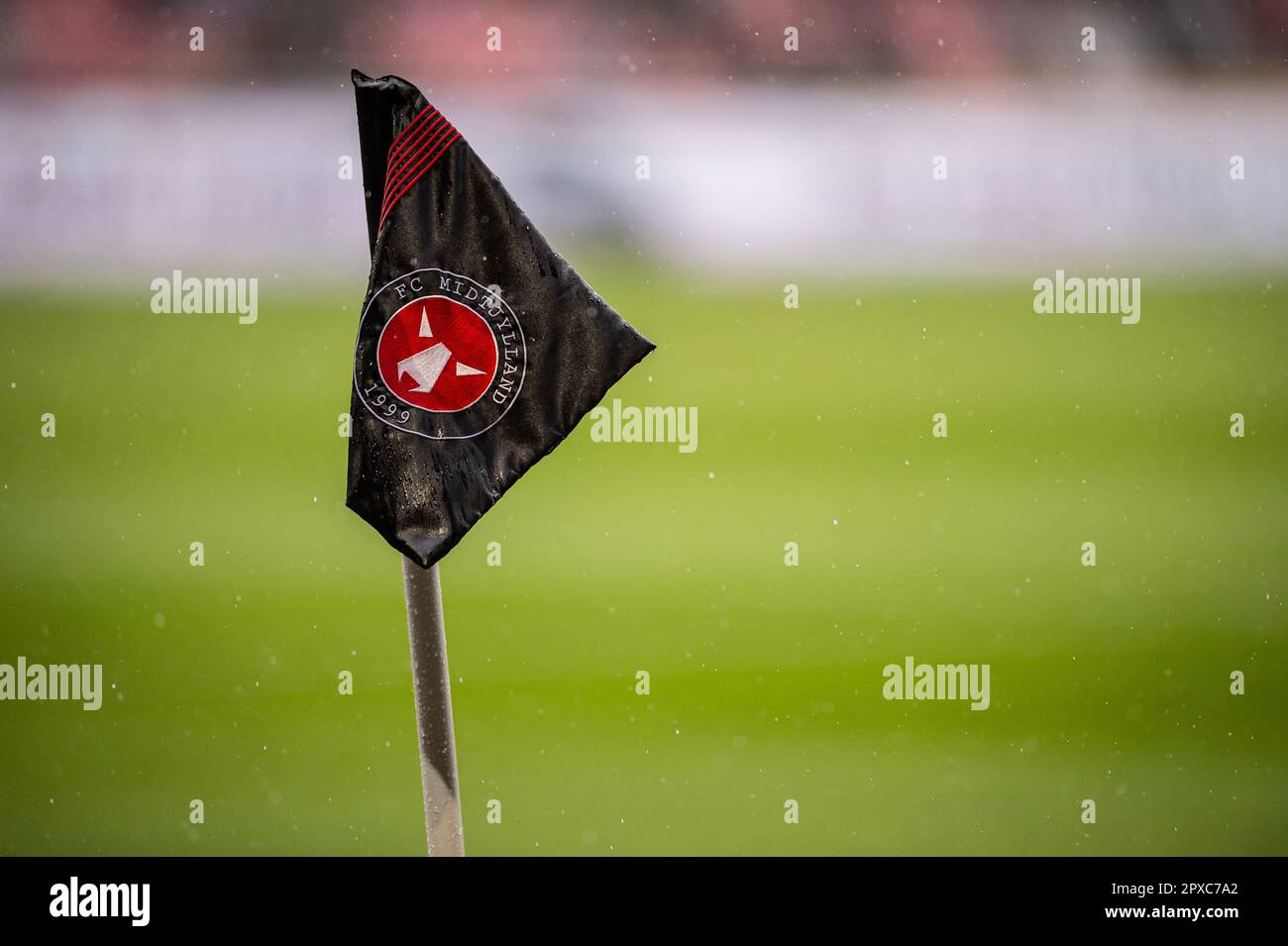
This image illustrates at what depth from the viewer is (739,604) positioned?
8.29 ft

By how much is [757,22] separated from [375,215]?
1.49 meters

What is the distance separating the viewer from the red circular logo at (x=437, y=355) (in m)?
1.38

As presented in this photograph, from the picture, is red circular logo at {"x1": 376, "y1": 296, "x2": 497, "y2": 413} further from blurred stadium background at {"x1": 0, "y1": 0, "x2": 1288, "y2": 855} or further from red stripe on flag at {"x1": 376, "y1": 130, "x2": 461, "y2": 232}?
blurred stadium background at {"x1": 0, "y1": 0, "x2": 1288, "y2": 855}

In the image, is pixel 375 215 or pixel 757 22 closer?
pixel 375 215

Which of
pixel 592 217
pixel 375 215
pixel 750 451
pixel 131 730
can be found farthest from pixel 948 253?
pixel 131 730

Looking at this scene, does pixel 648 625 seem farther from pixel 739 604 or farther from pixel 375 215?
pixel 375 215

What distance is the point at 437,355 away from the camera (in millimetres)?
1389

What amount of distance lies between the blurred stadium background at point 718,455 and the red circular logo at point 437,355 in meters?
1.09

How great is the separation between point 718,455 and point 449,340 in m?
1.22

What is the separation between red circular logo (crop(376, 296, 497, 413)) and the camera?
138 centimetres
